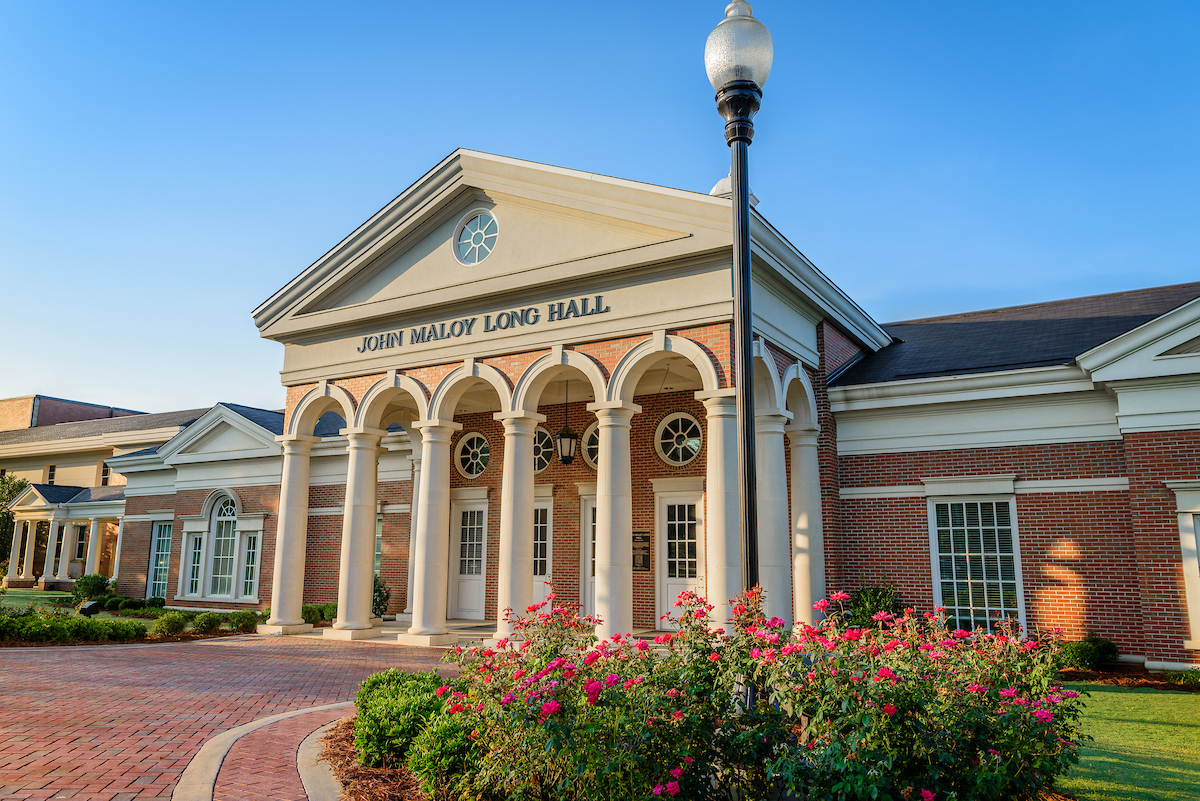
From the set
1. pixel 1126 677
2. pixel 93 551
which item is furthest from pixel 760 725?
pixel 93 551

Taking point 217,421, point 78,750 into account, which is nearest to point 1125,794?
point 78,750

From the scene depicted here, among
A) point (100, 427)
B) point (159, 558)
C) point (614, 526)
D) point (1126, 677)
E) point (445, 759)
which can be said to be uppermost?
point (100, 427)

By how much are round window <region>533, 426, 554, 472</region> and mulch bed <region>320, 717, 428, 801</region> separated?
11.5 meters

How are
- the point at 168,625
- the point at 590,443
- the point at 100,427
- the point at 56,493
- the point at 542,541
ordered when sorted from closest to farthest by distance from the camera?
the point at 168,625
the point at 590,443
the point at 542,541
the point at 56,493
the point at 100,427

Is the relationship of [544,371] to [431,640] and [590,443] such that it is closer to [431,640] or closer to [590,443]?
[590,443]

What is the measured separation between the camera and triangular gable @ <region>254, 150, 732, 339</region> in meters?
13.0

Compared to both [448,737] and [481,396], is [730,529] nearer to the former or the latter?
[448,737]

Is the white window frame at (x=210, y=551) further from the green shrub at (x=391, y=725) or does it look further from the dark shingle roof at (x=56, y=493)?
the green shrub at (x=391, y=725)

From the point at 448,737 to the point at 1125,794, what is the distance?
5.06 meters

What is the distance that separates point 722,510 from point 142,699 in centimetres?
779

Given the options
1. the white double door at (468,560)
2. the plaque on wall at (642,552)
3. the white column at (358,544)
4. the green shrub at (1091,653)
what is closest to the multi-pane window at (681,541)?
the plaque on wall at (642,552)

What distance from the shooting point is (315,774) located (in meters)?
6.19

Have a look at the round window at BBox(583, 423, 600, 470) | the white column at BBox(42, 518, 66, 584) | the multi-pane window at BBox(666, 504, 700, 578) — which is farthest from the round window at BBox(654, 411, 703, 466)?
the white column at BBox(42, 518, 66, 584)

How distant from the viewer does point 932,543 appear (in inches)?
569
